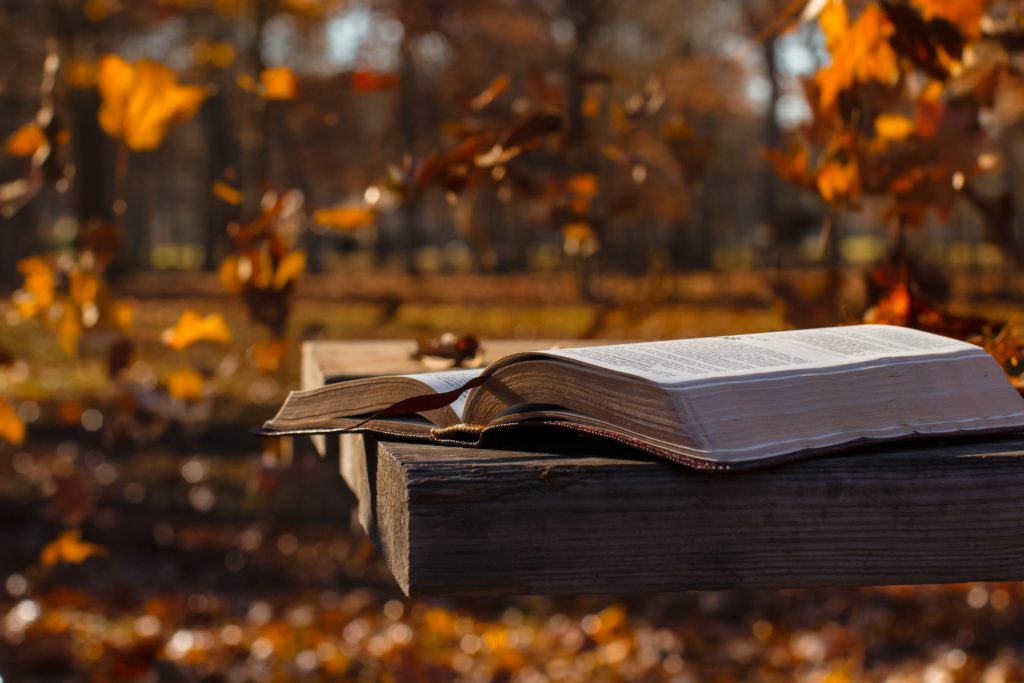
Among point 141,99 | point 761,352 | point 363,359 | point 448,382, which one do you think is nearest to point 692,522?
point 761,352

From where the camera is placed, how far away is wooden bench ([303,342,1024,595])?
1004 millimetres

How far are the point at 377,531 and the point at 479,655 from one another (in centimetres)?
356

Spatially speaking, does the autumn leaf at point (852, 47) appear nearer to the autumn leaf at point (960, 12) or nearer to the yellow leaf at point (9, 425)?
the autumn leaf at point (960, 12)

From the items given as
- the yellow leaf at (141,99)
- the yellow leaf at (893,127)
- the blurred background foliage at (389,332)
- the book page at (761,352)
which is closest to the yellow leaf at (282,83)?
the blurred background foliage at (389,332)

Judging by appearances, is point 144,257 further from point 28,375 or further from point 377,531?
point 377,531

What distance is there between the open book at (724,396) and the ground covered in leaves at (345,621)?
1.93 metres

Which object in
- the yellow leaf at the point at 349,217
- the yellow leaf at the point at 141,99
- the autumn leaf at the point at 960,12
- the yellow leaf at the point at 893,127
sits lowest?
the yellow leaf at the point at 349,217

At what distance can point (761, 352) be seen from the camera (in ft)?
4.06

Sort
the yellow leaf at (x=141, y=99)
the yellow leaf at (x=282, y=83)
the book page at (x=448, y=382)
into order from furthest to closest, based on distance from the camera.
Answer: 1. the yellow leaf at (x=282, y=83)
2. the yellow leaf at (x=141, y=99)
3. the book page at (x=448, y=382)

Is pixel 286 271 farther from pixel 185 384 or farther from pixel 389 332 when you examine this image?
pixel 389 332

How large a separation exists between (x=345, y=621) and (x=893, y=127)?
3.53 m

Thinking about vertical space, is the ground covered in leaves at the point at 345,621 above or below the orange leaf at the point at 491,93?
below

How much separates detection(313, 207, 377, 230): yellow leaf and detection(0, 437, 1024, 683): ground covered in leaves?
3.94 feet

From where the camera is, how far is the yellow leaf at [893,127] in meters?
2.23
